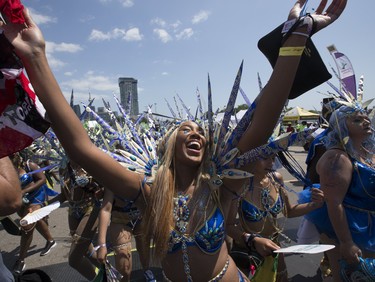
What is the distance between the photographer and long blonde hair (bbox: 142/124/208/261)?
1.67m

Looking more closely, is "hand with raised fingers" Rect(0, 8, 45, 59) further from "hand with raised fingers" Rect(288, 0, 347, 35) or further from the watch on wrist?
the watch on wrist

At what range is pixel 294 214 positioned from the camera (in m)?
2.77

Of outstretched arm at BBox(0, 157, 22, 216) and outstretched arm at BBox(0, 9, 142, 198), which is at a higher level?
outstretched arm at BBox(0, 9, 142, 198)

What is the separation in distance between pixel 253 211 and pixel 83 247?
6.50ft

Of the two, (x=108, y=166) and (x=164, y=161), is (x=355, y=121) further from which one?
(x=108, y=166)

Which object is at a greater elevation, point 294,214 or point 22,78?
point 22,78

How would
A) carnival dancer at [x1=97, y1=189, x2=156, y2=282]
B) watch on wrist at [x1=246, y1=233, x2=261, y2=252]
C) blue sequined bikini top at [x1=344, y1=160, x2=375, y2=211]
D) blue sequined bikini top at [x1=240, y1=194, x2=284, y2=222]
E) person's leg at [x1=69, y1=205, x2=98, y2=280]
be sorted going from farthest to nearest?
person's leg at [x1=69, y1=205, x2=98, y2=280] < carnival dancer at [x1=97, y1=189, x2=156, y2=282] < blue sequined bikini top at [x1=240, y1=194, x2=284, y2=222] < blue sequined bikini top at [x1=344, y1=160, x2=375, y2=211] < watch on wrist at [x1=246, y1=233, x2=261, y2=252]

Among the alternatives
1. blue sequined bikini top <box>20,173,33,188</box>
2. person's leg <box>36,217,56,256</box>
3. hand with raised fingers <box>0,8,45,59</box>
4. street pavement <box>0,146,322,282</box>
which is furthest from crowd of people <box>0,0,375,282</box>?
person's leg <box>36,217,56,256</box>

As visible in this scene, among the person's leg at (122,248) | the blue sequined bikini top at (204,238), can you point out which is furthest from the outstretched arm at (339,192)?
the person's leg at (122,248)

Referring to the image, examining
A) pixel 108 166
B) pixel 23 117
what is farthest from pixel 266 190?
pixel 23 117

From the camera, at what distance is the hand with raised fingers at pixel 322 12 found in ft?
4.41

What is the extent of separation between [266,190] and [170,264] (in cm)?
129

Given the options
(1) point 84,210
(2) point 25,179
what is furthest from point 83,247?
(2) point 25,179

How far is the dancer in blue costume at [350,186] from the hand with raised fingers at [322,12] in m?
1.31
